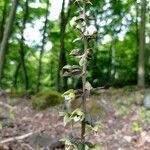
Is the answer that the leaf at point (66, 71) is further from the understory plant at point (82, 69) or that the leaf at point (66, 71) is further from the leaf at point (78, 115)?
the leaf at point (78, 115)

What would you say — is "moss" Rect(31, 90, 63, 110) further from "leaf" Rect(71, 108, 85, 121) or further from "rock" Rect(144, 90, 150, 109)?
"leaf" Rect(71, 108, 85, 121)

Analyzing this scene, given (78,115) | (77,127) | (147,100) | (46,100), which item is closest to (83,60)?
(78,115)

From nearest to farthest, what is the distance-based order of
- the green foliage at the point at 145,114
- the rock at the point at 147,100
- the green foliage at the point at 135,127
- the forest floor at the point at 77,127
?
the forest floor at the point at 77,127 < the green foliage at the point at 135,127 < the green foliage at the point at 145,114 < the rock at the point at 147,100

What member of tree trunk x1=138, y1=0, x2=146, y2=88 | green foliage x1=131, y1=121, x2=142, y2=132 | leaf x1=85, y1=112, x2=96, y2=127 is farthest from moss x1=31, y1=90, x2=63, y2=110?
leaf x1=85, y1=112, x2=96, y2=127

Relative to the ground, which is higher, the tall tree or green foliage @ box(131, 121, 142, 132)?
the tall tree

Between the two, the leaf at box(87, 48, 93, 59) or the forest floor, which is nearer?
the leaf at box(87, 48, 93, 59)

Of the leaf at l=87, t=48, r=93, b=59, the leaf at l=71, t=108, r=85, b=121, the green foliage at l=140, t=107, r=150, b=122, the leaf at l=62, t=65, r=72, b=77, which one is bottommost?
the green foliage at l=140, t=107, r=150, b=122

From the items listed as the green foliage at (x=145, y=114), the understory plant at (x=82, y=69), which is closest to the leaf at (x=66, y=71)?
the understory plant at (x=82, y=69)

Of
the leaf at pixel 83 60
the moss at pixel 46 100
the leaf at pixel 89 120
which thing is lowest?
the moss at pixel 46 100

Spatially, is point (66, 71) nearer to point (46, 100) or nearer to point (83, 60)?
point (83, 60)

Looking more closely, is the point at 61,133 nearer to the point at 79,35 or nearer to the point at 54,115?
the point at 54,115
